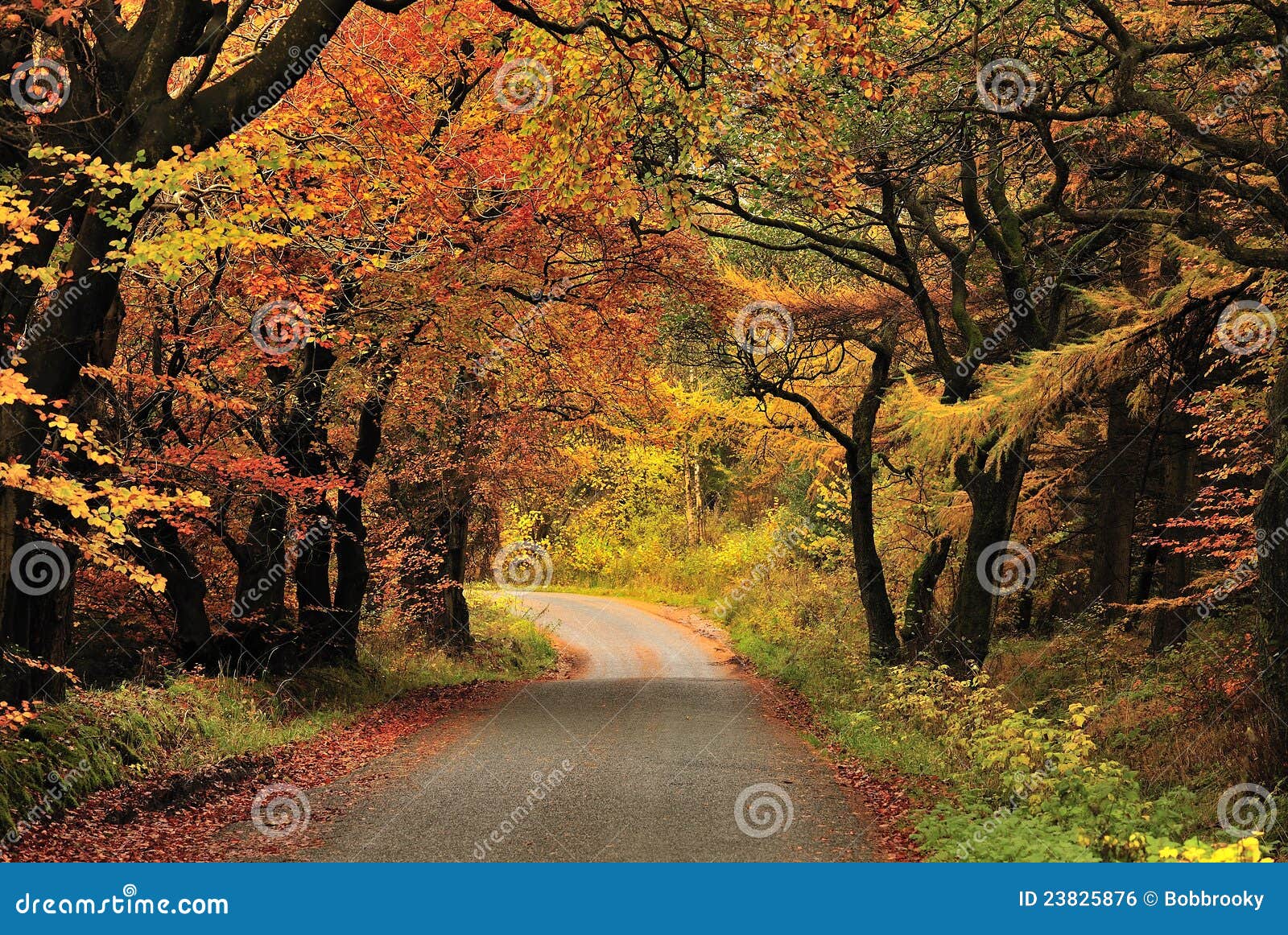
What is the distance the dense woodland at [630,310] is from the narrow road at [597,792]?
229 centimetres

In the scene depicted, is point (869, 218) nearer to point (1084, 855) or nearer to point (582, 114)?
→ point (582, 114)

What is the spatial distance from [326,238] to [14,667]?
4.94m

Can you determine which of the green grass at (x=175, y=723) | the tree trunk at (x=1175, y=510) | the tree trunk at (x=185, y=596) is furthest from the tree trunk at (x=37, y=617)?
the tree trunk at (x=1175, y=510)

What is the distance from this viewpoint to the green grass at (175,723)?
856cm

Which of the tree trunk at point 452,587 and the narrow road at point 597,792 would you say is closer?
the narrow road at point 597,792

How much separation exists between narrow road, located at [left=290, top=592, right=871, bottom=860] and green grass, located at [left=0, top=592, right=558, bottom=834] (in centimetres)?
143

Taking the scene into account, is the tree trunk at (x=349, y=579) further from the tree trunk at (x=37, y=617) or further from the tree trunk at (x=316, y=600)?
the tree trunk at (x=37, y=617)

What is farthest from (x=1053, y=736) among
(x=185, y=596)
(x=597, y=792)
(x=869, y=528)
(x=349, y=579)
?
(x=349, y=579)

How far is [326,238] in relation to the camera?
11.2 m

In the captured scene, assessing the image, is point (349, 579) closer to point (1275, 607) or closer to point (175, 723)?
point (175, 723)

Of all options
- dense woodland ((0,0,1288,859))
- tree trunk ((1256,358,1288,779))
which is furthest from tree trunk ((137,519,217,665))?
tree trunk ((1256,358,1288,779))

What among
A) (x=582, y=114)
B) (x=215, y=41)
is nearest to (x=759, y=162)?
(x=582, y=114)

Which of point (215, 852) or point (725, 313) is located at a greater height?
point (725, 313)

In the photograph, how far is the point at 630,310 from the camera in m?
17.3
